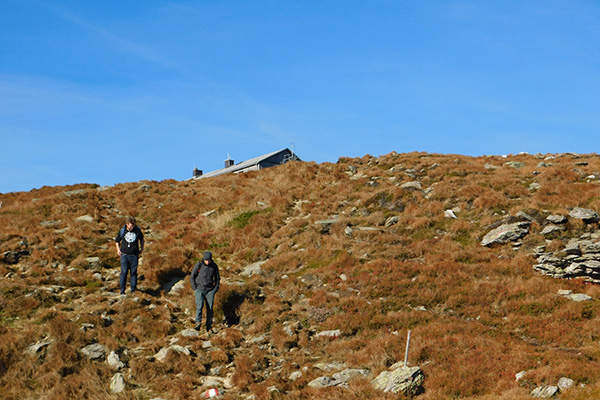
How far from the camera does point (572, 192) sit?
65.1 feet

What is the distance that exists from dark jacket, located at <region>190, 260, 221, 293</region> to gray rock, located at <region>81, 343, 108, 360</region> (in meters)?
3.29

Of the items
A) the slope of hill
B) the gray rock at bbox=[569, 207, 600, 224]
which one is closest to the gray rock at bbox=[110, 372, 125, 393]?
the slope of hill

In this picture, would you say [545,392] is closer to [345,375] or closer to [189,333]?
[345,375]

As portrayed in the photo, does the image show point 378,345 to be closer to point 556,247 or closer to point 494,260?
point 494,260

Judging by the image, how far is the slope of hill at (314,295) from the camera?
10078mm

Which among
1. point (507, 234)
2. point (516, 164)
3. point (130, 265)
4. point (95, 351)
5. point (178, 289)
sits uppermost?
point (516, 164)

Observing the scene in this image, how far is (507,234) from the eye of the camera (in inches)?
667

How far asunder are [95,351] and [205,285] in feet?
12.0

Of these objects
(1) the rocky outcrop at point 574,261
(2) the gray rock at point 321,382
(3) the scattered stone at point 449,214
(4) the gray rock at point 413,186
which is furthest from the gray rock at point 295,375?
(4) the gray rock at point 413,186

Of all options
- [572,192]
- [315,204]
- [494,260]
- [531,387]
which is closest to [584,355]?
[531,387]

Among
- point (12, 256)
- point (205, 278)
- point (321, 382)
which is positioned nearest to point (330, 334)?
point (321, 382)

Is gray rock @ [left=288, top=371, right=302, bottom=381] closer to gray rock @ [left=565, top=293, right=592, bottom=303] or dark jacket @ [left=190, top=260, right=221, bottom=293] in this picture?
dark jacket @ [left=190, top=260, right=221, bottom=293]

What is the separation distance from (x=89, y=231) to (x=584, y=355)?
19.5 m

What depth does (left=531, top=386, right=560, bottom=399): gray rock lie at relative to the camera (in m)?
8.15
